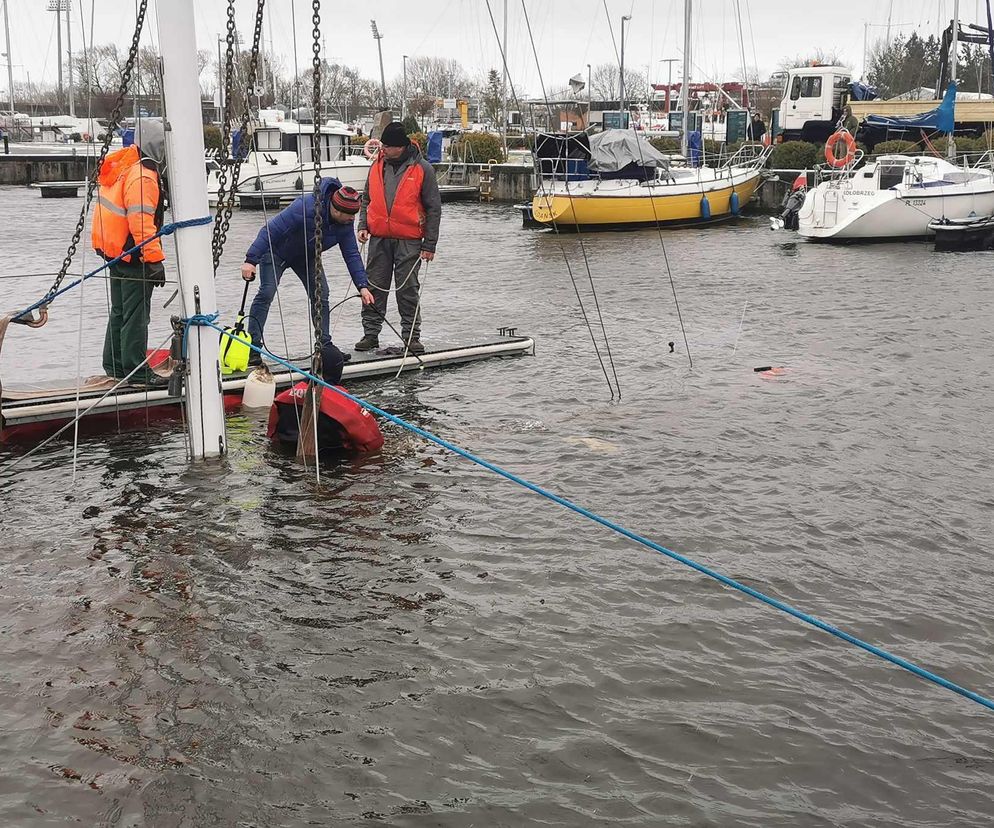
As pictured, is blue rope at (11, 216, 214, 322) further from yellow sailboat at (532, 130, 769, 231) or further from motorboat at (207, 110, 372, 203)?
motorboat at (207, 110, 372, 203)

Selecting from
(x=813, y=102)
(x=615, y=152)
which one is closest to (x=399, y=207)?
(x=615, y=152)

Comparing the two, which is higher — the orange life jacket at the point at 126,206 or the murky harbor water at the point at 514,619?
the orange life jacket at the point at 126,206

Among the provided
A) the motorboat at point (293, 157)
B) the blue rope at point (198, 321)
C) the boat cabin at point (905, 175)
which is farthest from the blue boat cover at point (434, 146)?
the blue rope at point (198, 321)

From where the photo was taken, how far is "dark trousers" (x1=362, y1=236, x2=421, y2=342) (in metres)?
10.8

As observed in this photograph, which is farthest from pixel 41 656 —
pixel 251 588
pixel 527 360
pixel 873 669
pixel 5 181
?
pixel 5 181

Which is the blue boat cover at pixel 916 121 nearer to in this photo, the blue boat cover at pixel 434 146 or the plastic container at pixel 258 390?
the blue boat cover at pixel 434 146

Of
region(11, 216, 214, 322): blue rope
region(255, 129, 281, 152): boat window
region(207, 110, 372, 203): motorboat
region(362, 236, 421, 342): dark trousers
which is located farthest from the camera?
region(255, 129, 281, 152): boat window

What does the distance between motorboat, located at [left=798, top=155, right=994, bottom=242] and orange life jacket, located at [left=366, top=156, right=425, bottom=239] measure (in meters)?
18.3

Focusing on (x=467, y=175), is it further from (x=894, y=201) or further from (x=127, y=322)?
(x=127, y=322)

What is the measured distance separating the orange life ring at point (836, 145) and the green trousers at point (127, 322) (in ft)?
80.2

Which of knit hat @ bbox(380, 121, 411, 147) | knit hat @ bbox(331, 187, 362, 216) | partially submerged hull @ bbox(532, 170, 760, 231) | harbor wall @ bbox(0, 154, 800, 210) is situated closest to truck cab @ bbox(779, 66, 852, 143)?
harbor wall @ bbox(0, 154, 800, 210)

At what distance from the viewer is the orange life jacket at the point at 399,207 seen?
34.8ft

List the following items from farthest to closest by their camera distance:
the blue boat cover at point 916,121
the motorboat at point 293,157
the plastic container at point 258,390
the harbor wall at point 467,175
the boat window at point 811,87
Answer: the boat window at point 811,87 < the motorboat at point 293,157 < the harbor wall at point 467,175 < the blue boat cover at point 916,121 < the plastic container at point 258,390

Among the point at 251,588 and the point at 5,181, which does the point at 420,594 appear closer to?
the point at 251,588
